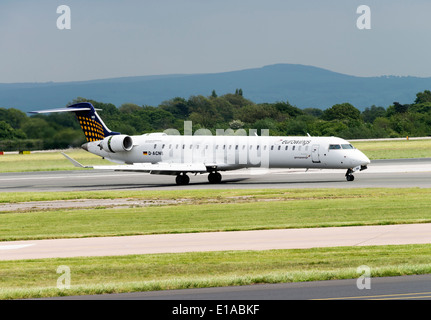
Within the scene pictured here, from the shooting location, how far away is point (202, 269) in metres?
18.0

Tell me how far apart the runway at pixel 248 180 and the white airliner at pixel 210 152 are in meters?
1.06

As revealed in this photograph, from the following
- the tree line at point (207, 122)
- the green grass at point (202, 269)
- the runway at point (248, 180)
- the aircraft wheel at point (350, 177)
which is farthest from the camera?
the tree line at point (207, 122)

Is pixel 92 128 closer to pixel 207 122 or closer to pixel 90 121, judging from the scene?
pixel 90 121

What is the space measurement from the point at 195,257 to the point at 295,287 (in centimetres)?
456

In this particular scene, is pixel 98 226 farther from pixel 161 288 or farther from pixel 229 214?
pixel 161 288

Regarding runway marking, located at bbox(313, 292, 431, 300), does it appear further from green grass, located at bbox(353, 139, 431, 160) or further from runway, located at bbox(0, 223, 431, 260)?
green grass, located at bbox(353, 139, 431, 160)

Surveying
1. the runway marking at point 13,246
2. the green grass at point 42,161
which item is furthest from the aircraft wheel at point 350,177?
the green grass at point 42,161

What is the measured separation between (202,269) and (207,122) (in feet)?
320

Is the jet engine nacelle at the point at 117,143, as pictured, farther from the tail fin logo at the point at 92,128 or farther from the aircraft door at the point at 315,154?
the aircraft door at the point at 315,154

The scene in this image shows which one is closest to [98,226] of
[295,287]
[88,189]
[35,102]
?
[295,287]

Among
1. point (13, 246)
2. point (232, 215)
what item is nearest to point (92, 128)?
point (232, 215)

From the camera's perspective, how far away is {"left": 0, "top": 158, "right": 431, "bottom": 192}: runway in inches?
1704

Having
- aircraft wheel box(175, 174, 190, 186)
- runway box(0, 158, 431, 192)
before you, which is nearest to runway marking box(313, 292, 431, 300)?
runway box(0, 158, 431, 192)

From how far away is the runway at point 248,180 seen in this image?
43.3 meters
